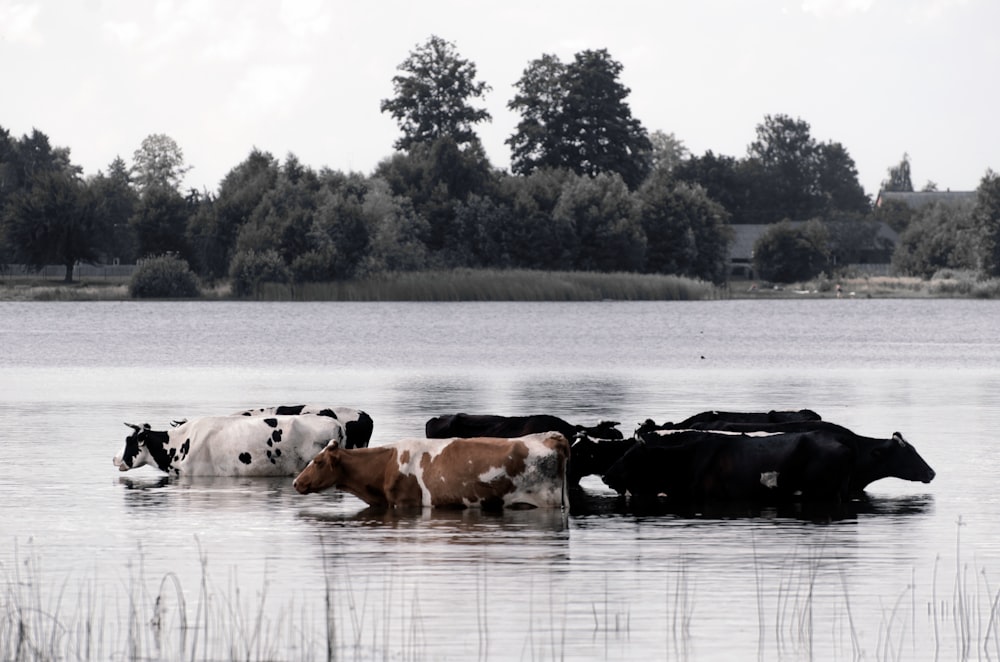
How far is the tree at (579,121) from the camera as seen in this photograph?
14025 centimetres

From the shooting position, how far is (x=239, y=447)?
19.0m

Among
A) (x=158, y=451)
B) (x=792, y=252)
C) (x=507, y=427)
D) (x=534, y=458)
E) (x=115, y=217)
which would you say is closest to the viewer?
(x=534, y=458)

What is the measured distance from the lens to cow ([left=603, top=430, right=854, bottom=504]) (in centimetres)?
1658

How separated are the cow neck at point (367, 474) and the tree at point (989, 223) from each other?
4573 inches

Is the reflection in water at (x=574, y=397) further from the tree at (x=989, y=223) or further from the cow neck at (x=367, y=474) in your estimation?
the tree at (x=989, y=223)

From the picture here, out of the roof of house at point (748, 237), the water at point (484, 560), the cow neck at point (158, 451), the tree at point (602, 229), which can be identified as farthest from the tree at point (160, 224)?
the cow neck at point (158, 451)

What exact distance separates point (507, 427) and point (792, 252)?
424 ft

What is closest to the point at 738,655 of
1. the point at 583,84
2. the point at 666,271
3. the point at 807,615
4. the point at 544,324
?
the point at 807,615

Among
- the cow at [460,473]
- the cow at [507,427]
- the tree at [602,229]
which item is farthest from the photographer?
the tree at [602,229]

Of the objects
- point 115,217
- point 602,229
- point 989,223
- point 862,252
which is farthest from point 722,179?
point 115,217

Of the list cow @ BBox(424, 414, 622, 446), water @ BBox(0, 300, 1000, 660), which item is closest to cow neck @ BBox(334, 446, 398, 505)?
water @ BBox(0, 300, 1000, 660)

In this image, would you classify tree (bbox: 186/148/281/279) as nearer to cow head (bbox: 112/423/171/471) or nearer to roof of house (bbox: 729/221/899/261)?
roof of house (bbox: 729/221/899/261)

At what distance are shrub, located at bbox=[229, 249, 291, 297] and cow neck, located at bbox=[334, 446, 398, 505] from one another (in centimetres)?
8891

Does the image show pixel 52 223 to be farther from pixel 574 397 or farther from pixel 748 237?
pixel 574 397
